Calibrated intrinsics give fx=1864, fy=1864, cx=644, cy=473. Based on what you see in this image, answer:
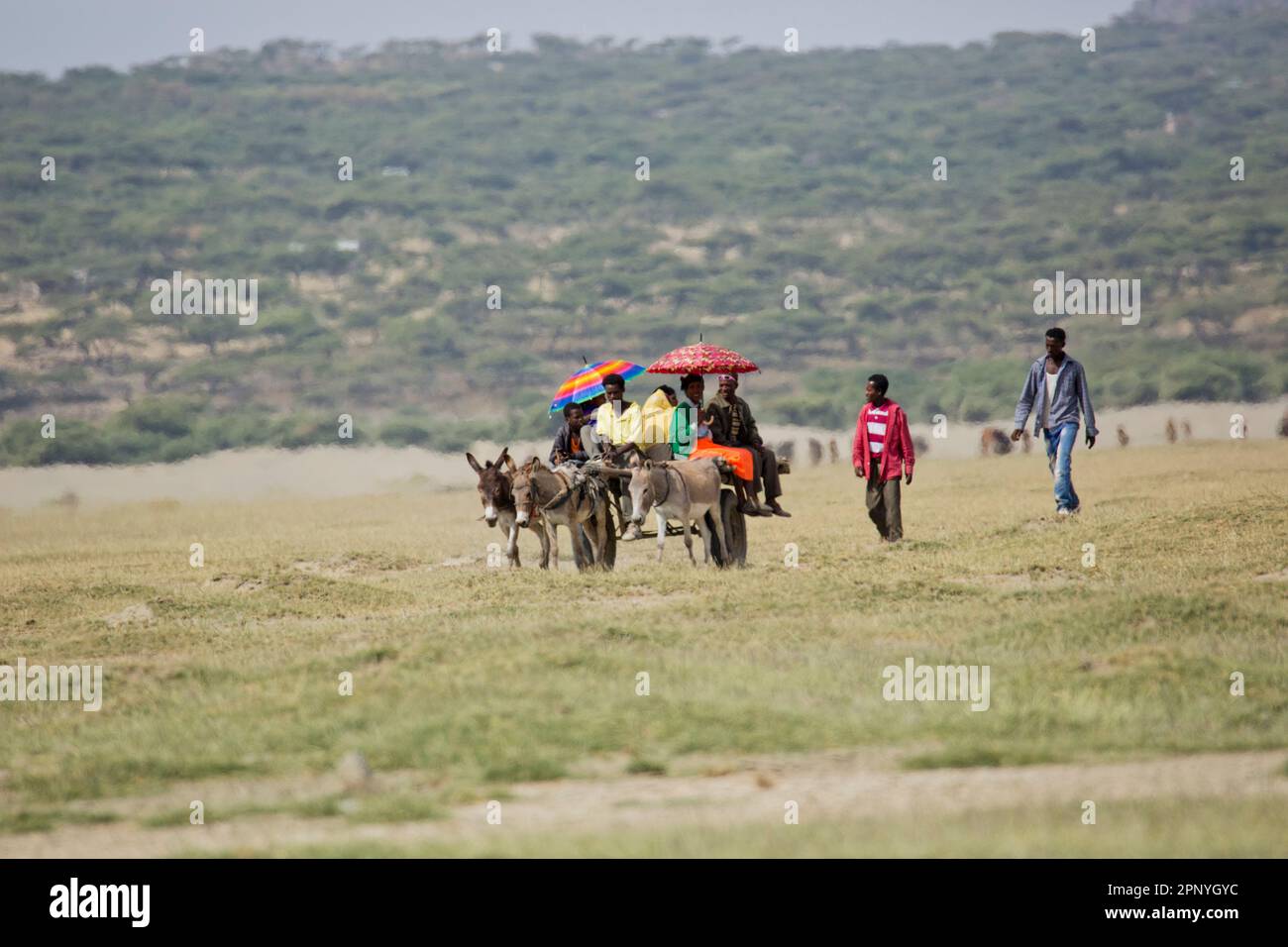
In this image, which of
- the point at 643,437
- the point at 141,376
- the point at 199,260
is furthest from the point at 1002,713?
the point at 199,260

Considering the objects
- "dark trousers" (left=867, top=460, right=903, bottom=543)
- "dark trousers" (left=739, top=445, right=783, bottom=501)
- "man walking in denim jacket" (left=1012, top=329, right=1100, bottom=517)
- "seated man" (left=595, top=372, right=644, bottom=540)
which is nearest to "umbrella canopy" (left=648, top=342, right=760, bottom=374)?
"seated man" (left=595, top=372, right=644, bottom=540)

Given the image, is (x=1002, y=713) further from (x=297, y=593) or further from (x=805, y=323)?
(x=805, y=323)

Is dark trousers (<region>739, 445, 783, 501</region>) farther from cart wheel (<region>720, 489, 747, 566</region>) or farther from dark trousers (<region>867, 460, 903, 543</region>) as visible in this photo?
dark trousers (<region>867, 460, 903, 543</region>)

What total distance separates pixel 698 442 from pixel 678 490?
1122mm

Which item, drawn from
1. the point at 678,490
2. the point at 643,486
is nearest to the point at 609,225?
the point at 678,490

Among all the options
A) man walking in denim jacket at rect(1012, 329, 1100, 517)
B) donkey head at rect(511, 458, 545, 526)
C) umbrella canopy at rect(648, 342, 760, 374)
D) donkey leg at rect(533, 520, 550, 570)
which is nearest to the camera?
donkey head at rect(511, 458, 545, 526)

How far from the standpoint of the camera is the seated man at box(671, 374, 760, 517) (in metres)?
19.9

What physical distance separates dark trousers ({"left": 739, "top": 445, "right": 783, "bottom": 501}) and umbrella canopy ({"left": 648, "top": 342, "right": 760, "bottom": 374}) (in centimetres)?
94

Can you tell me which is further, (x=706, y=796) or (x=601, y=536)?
(x=601, y=536)

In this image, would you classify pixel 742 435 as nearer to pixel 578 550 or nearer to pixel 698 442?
pixel 698 442

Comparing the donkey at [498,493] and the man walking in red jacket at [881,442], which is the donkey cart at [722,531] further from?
the man walking in red jacket at [881,442]

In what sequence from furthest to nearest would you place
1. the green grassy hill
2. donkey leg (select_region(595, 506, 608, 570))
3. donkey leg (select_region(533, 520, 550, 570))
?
the green grassy hill → donkey leg (select_region(533, 520, 550, 570)) → donkey leg (select_region(595, 506, 608, 570))

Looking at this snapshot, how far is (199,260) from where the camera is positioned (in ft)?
371

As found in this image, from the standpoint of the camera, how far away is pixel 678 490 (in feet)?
63.0
